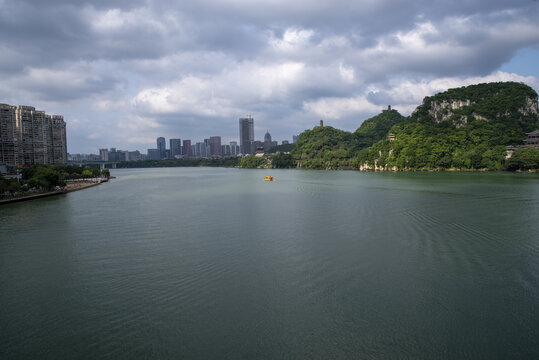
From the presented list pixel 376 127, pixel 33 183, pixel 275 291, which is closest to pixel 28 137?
pixel 33 183

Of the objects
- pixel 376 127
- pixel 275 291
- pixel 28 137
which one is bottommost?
pixel 275 291

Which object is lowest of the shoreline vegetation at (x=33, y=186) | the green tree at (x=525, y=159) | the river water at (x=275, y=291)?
the river water at (x=275, y=291)

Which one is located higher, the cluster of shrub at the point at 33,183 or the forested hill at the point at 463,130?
the forested hill at the point at 463,130

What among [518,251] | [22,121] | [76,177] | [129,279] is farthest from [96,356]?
[22,121]

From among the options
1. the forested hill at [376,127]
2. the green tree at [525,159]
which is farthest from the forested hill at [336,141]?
the green tree at [525,159]

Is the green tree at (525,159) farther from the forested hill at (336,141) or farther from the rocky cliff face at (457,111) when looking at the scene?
the forested hill at (336,141)

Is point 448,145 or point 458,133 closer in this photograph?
point 448,145

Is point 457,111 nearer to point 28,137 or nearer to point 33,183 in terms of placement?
point 33,183

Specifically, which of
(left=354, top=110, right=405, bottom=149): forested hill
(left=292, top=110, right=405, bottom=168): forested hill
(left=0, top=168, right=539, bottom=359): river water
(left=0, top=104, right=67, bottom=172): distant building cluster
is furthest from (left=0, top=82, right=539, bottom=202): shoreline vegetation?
(left=0, top=168, right=539, bottom=359): river water
